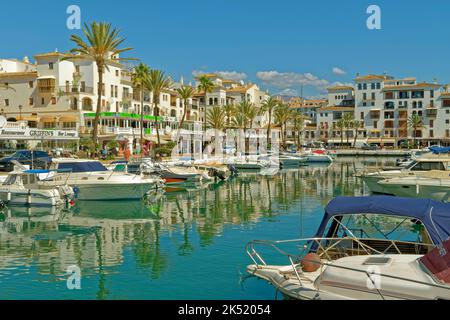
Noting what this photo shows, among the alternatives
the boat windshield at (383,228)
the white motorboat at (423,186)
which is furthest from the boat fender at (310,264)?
the white motorboat at (423,186)

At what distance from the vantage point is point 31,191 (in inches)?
1265

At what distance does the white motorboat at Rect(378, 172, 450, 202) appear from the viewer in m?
29.4

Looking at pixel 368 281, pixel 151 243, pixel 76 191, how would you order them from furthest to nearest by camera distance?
pixel 76 191 < pixel 151 243 < pixel 368 281

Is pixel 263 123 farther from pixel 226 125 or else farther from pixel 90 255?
pixel 90 255

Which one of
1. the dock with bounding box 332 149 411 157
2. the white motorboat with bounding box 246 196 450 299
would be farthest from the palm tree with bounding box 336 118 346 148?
the white motorboat with bounding box 246 196 450 299

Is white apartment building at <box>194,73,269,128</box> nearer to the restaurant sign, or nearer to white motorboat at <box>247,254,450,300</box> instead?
the restaurant sign

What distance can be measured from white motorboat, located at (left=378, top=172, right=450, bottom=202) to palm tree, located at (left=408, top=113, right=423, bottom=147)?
95386 millimetres

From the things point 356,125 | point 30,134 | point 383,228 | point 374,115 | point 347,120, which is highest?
point 374,115

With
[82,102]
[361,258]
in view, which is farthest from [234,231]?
[82,102]

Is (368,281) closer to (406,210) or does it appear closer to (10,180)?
(406,210)

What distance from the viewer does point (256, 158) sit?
70438 mm

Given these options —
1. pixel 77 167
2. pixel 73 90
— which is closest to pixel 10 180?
pixel 77 167

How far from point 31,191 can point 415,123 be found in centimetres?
10842

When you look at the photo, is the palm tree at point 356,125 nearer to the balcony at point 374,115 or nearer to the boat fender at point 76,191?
the balcony at point 374,115
